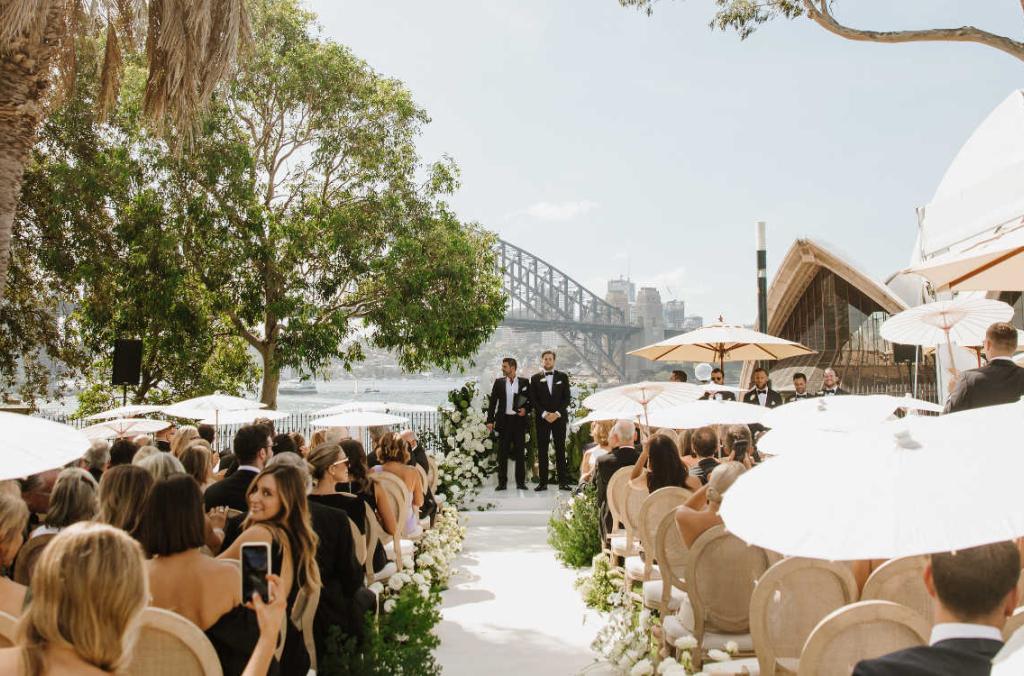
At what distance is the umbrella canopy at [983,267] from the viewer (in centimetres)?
483

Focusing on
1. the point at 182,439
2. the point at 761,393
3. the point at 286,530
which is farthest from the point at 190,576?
the point at 761,393

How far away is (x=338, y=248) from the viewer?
16203 millimetres

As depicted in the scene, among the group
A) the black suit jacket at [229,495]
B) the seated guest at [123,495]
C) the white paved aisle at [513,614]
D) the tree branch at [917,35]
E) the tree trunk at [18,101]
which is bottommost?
the white paved aisle at [513,614]

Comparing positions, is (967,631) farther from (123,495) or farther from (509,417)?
(509,417)

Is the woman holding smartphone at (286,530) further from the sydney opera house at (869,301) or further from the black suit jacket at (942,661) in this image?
the sydney opera house at (869,301)

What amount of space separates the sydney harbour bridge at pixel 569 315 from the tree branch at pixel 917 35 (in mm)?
34622

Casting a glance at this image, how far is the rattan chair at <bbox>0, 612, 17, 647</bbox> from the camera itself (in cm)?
220

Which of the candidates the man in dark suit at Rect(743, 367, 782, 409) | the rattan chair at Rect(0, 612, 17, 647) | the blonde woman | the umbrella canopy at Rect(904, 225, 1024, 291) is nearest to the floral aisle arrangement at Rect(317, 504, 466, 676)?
the rattan chair at Rect(0, 612, 17, 647)

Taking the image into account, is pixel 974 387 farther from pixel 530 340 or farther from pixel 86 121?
pixel 530 340

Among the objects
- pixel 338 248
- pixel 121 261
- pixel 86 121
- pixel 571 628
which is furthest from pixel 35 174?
pixel 571 628

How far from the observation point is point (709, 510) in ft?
13.5

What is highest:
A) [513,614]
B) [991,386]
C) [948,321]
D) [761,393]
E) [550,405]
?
[948,321]

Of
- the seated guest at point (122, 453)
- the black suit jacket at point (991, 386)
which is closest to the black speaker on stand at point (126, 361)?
the seated guest at point (122, 453)

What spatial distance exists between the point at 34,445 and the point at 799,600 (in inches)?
113
